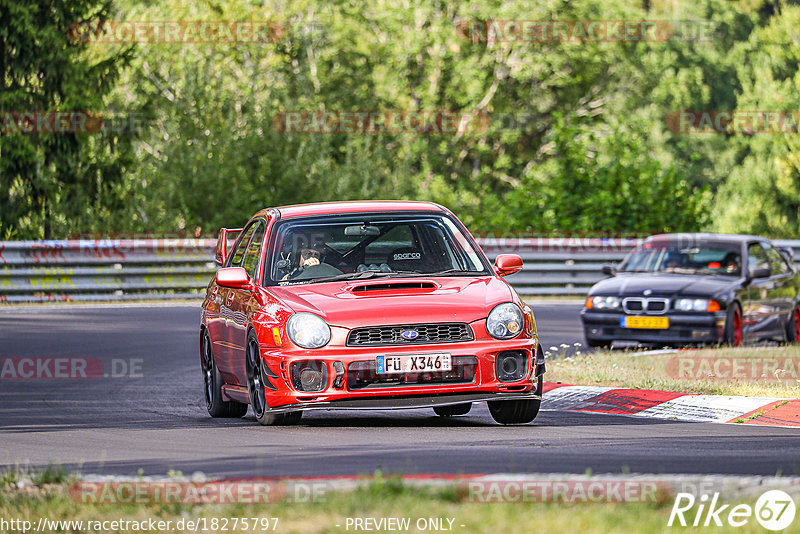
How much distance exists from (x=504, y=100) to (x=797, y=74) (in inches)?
428

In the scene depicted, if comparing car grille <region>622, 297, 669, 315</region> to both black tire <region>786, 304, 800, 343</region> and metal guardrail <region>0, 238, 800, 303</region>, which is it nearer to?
black tire <region>786, 304, 800, 343</region>

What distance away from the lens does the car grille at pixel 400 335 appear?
32.2 ft

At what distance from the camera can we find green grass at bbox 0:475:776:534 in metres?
5.64

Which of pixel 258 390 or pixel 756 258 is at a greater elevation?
pixel 258 390

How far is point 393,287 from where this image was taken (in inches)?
404

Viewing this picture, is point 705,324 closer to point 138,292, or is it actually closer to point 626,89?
point 138,292

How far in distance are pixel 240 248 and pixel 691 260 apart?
26.6 ft

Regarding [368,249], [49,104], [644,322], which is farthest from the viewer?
[49,104]

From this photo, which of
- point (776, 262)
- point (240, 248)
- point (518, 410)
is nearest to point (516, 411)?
point (518, 410)

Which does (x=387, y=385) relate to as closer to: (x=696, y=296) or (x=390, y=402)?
(x=390, y=402)

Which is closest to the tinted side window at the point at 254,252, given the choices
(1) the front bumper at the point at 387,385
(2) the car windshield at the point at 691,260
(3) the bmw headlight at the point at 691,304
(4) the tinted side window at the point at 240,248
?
(4) the tinted side window at the point at 240,248

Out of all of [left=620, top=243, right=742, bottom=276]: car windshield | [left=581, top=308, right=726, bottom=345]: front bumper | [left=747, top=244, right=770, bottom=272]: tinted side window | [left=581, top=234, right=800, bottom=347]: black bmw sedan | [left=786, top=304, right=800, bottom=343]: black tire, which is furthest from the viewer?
[left=786, top=304, right=800, bottom=343]: black tire

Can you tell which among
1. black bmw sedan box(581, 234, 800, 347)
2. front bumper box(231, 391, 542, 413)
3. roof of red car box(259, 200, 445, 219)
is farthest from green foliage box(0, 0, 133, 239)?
front bumper box(231, 391, 542, 413)

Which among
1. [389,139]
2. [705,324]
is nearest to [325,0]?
[389,139]
